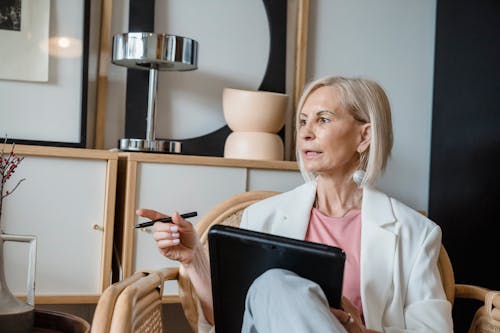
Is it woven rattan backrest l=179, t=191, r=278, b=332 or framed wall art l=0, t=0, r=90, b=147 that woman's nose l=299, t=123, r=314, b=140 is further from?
framed wall art l=0, t=0, r=90, b=147

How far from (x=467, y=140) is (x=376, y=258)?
3.76 ft

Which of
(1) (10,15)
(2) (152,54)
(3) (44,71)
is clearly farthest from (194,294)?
(1) (10,15)

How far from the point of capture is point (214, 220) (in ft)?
6.69

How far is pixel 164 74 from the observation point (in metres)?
2.50

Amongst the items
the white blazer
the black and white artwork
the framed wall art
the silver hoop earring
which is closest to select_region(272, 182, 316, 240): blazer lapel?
the white blazer

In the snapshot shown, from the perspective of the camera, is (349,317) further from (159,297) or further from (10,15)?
(10,15)

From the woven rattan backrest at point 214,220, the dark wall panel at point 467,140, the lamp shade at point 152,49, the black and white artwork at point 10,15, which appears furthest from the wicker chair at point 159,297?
the black and white artwork at point 10,15

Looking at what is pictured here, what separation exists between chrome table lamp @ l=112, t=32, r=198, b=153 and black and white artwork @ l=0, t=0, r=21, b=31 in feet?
0.98

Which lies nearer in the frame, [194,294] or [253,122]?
[194,294]

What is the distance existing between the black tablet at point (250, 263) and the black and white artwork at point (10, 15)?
1119 millimetres

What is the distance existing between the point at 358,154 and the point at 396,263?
0.31m

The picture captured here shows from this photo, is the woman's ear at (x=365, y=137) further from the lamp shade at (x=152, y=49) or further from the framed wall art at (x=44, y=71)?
the framed wall art at (x=44, y=71)

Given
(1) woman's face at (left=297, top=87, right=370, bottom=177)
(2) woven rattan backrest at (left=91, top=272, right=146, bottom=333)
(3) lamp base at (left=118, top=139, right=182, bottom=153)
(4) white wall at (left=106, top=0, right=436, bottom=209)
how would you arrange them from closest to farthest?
(2) woven rattan backrest at (left=91, top=272, right=146, bottom=333)
(1) woman's face at (left=297, top=87, right=370, bottom=177)
(3) lamp base at (left=118, top=139, right=182, bottom=153)
(4) white wall at (left=106, top=0, right=436, bottom=209)

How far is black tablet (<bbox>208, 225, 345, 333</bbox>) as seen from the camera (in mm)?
1444
